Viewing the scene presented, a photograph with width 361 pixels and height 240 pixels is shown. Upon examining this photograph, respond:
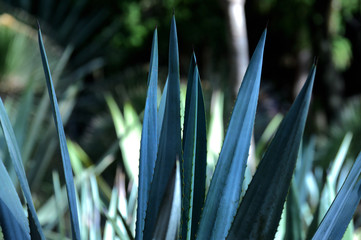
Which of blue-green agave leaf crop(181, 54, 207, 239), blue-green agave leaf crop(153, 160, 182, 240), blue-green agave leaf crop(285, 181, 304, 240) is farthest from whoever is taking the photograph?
blue-green agave leaf crop(285, 181, 304, 240)

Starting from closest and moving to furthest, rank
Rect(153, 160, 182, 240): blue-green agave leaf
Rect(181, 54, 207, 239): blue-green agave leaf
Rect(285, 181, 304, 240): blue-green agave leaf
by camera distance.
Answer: Rect(153, 160, 182, 240): blue-green agave leaf → Rect(181, 54, 207, 239): blue-green agave leaf → Rect(285, 181, 304, 240): blue-green agave leaf

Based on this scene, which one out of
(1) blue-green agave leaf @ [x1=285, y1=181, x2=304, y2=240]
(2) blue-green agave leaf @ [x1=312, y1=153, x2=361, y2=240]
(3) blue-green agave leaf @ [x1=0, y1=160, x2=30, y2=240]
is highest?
(1) blue-green agave leaf @ [x1=285, y1=181, x2=304, y2=240]

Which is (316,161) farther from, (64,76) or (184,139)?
(184,139)

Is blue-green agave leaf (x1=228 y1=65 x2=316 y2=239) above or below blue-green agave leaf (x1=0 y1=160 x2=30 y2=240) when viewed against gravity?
above

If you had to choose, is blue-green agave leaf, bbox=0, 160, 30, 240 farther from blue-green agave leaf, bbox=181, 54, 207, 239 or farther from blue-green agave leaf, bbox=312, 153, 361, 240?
blue-green agave leaf, bbox=312, 153, 361, 240

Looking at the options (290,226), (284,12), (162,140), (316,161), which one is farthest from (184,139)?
(284,12)

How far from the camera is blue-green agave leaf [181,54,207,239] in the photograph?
0.72 m

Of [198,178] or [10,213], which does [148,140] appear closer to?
[198,178]

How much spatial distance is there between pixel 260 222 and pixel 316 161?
387 centimetres

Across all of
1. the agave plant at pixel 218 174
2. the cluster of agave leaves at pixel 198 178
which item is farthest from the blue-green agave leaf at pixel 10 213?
the agave plant at pixel 218 174

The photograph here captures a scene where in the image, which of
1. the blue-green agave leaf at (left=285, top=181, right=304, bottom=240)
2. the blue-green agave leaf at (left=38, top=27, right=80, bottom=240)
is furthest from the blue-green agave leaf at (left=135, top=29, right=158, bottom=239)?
the blue-green agave leaf at (left=285, top=181, right=304, bottom=240)

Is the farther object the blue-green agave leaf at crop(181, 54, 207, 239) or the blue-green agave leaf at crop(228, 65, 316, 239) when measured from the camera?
the blue-green agave leaf at crop(181, 54, 207, 239)

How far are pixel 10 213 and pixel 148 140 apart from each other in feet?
0.71

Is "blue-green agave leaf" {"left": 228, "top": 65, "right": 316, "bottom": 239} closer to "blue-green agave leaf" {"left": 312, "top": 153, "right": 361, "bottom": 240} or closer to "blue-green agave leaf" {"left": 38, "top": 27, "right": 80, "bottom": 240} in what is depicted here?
"blue-green agave leaf" {"left": 312, "top": 153, "right": 361, "bottom": 240}
